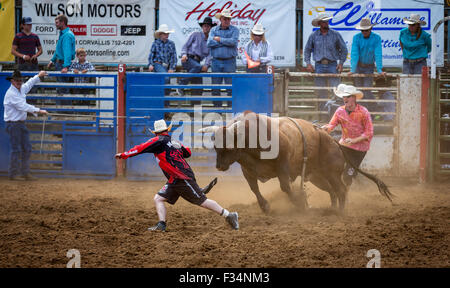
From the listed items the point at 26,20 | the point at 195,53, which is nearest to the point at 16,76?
the point at 26,20

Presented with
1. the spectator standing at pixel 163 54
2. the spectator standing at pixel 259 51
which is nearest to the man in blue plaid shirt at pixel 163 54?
the spectator standing at pixel 163 54

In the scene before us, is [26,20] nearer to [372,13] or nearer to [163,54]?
[163,54]

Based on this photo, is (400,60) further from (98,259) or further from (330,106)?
(98,259)

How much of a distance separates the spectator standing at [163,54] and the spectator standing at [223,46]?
2.51 feet

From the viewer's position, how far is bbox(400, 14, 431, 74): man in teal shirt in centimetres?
1073

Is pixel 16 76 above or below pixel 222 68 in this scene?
below

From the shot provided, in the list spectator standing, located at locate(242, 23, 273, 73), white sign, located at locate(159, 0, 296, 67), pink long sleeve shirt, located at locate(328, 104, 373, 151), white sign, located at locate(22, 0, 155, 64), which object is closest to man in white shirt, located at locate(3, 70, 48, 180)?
white sign, located at locate(22, 0, 155, 64)

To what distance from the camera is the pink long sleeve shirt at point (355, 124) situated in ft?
26.6

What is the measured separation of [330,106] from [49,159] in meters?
5.36

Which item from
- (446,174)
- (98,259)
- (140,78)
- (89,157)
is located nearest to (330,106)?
(446,174)

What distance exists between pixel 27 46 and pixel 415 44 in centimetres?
743

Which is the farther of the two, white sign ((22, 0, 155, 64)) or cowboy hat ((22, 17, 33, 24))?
white sign ((22, 0, 155, 64))

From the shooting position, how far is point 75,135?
11.0m

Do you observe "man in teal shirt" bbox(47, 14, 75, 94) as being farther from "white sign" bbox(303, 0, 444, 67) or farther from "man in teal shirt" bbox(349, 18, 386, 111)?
"man in teal shirt" bbox(349, 18, 386, 111)
